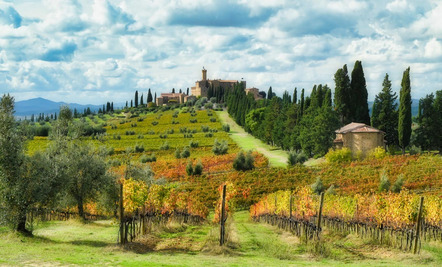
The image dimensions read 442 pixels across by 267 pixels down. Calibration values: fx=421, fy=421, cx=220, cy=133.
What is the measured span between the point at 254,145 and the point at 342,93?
79.4 feet

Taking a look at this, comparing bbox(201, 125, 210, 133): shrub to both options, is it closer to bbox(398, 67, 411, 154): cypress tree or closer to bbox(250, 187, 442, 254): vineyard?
bbox(398, 67, 411, 154): cypress tree

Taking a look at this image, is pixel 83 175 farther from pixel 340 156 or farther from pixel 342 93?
pixel 342 93

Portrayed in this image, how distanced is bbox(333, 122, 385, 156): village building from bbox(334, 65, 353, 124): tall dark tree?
735 centimetres

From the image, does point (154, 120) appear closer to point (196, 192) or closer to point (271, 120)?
point (271, 120)

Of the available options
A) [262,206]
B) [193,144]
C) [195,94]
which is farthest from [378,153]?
[195,94]

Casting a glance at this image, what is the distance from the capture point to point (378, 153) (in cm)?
5425

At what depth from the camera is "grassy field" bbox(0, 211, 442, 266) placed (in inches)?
559

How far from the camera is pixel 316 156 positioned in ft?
201

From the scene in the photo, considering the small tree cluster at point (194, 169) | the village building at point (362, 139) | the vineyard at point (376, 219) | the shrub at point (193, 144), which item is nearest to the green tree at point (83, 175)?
the vineyard at point (376, 219)

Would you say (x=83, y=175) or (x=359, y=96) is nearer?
(x=83, y=175)

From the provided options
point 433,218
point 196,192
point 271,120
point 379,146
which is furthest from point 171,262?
point 271,120

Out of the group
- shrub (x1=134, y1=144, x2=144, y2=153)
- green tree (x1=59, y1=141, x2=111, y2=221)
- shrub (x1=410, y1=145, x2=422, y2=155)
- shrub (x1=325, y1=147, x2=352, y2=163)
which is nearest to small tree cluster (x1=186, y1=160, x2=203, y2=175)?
shrub (x1=325, y1=147, x2=352, y2=163)

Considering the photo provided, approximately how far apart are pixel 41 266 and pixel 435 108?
190ft

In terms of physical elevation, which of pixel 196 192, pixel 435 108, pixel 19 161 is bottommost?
pixel 196 192
